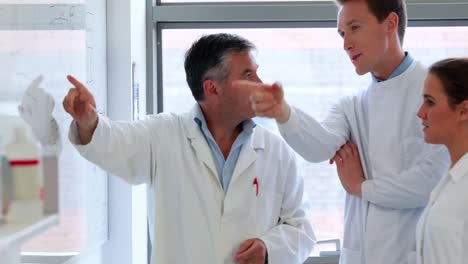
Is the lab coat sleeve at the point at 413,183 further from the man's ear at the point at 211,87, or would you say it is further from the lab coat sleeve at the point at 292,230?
the man's ear at the point at 211,87

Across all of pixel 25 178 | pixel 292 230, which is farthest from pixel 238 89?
pixel 25 178

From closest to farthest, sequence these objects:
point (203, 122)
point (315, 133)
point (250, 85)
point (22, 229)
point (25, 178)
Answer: point (22, 229) → point (25, 178) → point (250, 85) → point (315, 133) → point (203, 122)

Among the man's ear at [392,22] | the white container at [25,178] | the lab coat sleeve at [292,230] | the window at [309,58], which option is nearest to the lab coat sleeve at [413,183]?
the lab coat sleeve at [292,230]

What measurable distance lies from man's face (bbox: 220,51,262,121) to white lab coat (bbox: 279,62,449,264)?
0.19m

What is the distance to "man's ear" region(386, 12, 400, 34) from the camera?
191 centimetres

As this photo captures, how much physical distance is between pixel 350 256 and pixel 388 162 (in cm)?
35

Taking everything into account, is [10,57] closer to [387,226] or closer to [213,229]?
[213,229]

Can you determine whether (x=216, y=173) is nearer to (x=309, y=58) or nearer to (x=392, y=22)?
(x=392, y=22)

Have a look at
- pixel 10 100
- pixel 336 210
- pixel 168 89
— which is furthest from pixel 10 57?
pixel 336 210

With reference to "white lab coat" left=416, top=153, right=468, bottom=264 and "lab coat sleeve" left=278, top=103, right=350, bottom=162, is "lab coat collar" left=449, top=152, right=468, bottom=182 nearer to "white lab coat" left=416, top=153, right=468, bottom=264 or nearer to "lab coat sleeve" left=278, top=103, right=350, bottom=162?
"white lab coat" left=416, top=153, right=468, bottom=264

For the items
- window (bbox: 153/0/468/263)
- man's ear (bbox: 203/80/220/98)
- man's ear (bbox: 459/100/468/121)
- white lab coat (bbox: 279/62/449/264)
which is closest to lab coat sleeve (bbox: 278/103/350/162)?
white lab coat (bbox: 279/62/449/264)

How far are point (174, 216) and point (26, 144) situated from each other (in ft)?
2.52

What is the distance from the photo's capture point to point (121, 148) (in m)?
1.74

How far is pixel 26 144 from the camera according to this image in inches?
45.6
